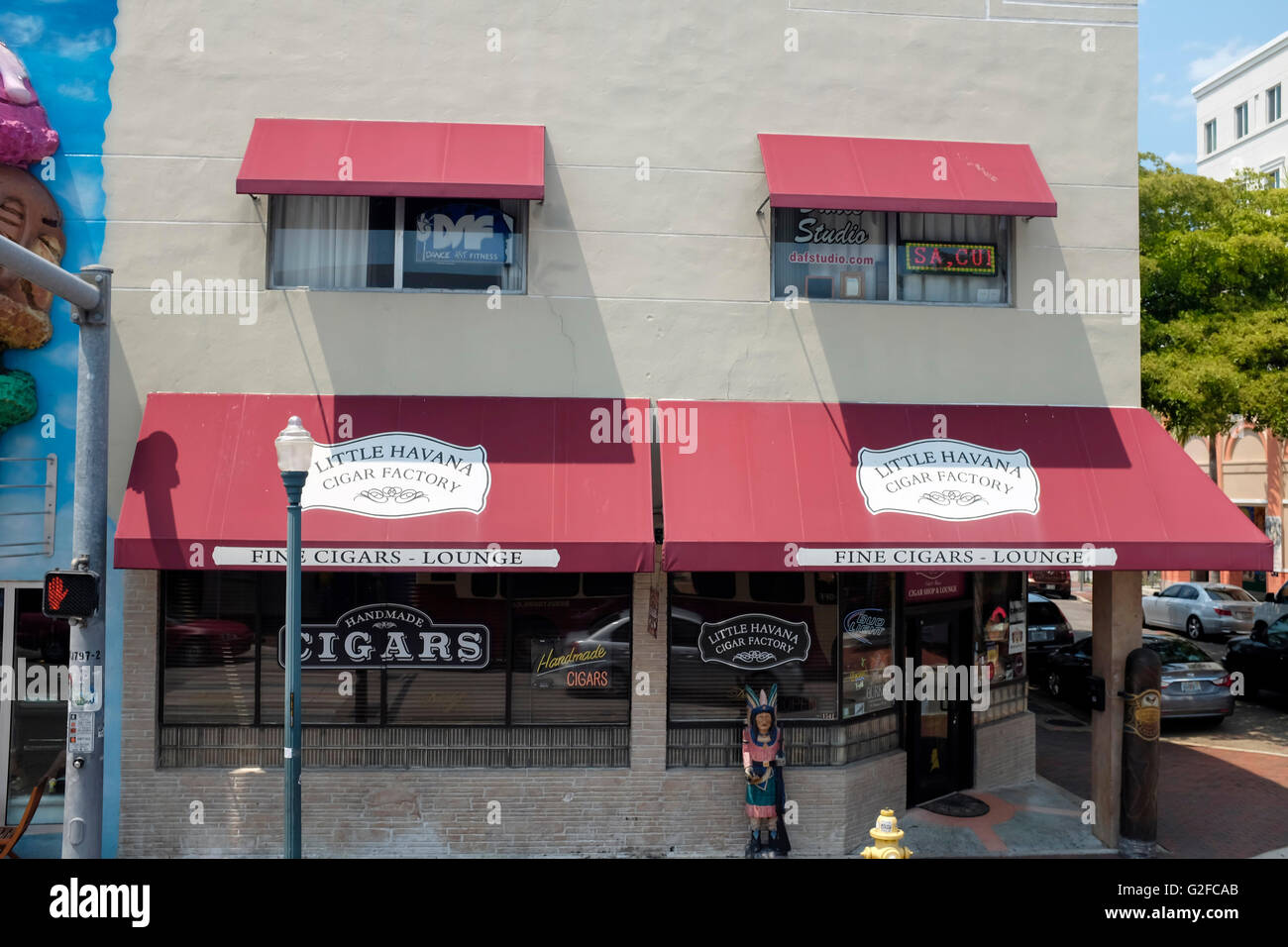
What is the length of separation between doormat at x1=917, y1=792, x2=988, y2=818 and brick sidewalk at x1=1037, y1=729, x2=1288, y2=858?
1.58 metres

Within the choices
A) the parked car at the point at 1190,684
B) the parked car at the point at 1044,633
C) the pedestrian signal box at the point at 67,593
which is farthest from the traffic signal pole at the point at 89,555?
the parked car at the point at 1044,633

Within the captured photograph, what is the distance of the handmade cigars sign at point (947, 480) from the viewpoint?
953cm

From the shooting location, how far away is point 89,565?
26.3ft

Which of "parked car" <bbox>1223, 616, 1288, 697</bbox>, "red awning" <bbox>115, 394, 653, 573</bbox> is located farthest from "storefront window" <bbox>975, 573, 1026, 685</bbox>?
"parked car" <bbox>1223, 616, 1288, 697</bbox>

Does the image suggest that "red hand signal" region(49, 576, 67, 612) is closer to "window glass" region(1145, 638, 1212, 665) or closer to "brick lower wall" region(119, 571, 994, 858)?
"brick lower wall" region(119, 571, 994, 858)

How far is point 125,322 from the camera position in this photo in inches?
388

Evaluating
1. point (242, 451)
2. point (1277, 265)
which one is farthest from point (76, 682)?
point (1277, 265)

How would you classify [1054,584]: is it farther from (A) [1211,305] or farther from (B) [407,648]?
(B) [407,648]

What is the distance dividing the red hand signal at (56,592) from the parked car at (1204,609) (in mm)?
27104

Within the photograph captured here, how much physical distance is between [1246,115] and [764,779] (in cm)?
4637

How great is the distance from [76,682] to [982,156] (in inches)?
402

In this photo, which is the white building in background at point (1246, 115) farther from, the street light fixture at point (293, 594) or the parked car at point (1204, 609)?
the street light fixture at point (293, 594)

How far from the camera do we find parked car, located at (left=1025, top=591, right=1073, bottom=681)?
20.3 meters

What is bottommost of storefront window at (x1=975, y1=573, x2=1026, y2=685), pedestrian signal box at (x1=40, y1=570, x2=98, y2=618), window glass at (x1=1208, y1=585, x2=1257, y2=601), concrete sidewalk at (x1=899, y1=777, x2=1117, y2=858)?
concrete sidewalk at (x1=899, y1=777, x2=1117, y2=858)
